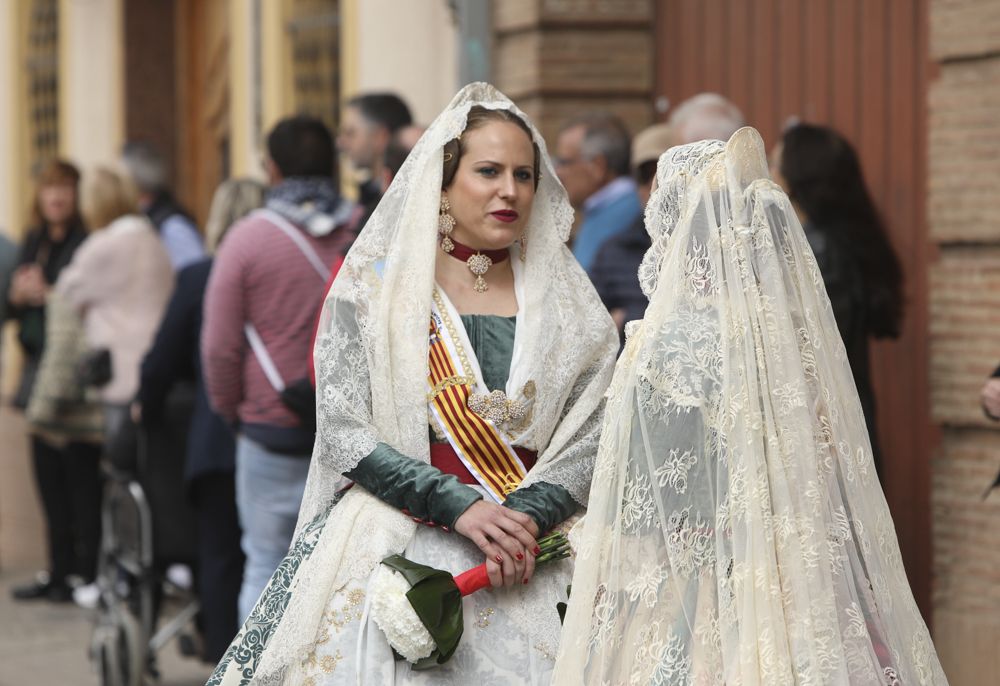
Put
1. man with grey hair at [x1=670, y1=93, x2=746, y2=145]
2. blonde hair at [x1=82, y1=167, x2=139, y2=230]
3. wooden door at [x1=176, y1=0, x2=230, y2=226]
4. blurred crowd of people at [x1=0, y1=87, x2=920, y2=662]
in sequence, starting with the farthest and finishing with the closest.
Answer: wooden door at [x1=176, y1=0, x2=230, y2=226], blonde hair at [x1=82, y1=167, x2=139, y2=230], man with grey hair at [x1=670, y1=93, x2=746, y2=145], blurred crowd of people at [x1=0, y1=87, x2=920, y2=662]

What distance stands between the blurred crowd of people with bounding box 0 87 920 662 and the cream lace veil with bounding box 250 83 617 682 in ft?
4.61

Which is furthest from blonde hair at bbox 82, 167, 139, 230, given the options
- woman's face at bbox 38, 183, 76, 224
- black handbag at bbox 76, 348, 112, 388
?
black handbag at bbox 76, 348, 112, 388

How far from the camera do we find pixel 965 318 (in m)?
5.86

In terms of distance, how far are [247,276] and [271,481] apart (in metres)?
0.68

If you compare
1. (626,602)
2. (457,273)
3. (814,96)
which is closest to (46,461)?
(814,96)

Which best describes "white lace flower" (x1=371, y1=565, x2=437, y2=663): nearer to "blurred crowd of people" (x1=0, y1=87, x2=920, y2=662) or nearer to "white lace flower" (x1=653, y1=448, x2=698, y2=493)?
"white lace flower" (x1=653, y1=448, x2=698, y2=493)

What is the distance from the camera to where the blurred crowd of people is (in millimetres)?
5543

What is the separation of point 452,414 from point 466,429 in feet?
0.15

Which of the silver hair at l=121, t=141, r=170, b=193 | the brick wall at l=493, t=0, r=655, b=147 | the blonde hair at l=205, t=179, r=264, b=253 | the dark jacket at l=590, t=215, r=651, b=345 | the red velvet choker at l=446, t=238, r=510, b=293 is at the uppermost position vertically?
the brick wall at l=493, t=0, r=655, b=147

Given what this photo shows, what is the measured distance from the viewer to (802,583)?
9.82ft

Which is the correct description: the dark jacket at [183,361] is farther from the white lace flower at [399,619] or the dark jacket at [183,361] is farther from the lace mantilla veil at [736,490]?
the lace mantilla veil at [736,490]

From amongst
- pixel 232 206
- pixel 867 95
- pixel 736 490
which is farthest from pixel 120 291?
pixel 736 490

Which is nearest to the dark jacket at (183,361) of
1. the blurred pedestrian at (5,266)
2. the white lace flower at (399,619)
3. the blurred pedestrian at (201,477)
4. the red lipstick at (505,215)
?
the blurred pedestrian at (201,477)

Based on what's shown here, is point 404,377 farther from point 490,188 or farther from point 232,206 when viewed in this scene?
point 232,206
